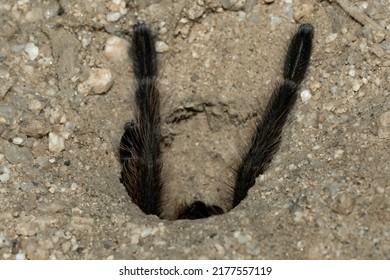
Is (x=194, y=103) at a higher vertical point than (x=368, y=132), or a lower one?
lower

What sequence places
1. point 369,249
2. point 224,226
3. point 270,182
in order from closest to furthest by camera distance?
point 369,249
point 224,226
point 270,182

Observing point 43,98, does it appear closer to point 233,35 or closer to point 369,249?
point 233,35

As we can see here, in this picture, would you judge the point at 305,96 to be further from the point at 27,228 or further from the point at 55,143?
the point at 27,228

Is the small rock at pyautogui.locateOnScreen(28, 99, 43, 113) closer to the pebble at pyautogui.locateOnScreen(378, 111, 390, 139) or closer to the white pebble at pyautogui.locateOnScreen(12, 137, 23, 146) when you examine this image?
the white pebble at pyautogui.locateOnScreen(12, 137, 23, 146)

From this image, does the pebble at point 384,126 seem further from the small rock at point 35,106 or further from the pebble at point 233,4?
the small rock at point 35,106

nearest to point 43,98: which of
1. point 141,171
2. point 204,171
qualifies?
point 141,171

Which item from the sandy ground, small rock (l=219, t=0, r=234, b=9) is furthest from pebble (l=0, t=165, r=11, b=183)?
small rock (l=219, t=0, r=234, b=9)

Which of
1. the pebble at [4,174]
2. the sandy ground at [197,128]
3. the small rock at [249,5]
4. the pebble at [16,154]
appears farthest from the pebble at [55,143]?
the small rock at [249,5]

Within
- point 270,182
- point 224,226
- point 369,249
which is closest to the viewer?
point 369,249
